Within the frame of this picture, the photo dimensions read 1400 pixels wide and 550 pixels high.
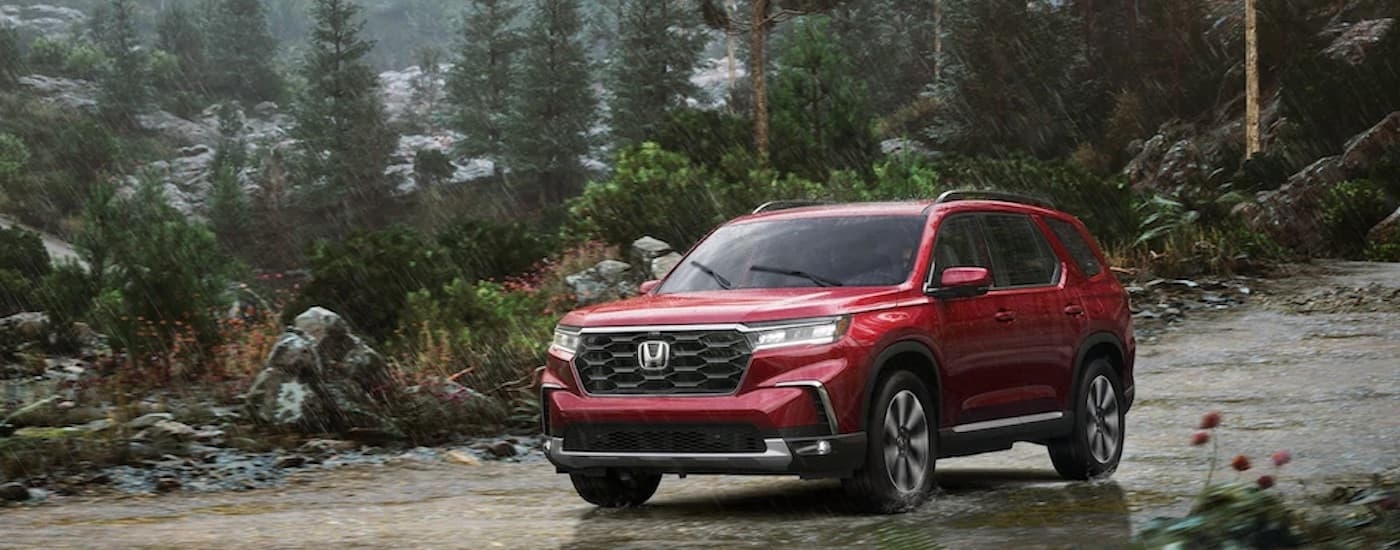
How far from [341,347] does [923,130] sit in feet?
148

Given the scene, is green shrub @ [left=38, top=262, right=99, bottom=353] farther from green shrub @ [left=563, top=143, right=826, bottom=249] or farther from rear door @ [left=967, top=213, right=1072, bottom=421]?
rear door @ [left=967, top=213, right=1072, bottom=421]

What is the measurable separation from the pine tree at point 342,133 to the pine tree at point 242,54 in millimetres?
31326

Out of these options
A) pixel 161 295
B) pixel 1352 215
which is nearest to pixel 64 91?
pixel 161 295

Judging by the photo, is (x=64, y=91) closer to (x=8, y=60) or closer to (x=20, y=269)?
(x=8, y=60)

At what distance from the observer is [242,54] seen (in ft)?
389

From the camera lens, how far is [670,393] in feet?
28.1

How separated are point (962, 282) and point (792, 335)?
1084 millimetres

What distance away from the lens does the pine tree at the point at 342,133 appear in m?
82.6

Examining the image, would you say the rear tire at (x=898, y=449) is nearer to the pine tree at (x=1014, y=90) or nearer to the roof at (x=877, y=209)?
the roof at (x=877, y=209)

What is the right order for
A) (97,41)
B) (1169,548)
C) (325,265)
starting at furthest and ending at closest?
(97,41) → (325,265) → (1169,548)

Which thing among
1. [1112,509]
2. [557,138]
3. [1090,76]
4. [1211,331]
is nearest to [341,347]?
[1112,509]

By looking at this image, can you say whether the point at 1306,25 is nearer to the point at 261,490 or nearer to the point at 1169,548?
the point at 261,490

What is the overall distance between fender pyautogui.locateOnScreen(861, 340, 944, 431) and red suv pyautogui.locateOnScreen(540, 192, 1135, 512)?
0.04 ft

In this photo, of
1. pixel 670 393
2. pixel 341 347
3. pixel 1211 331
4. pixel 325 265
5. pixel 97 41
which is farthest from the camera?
pixel 97 41
